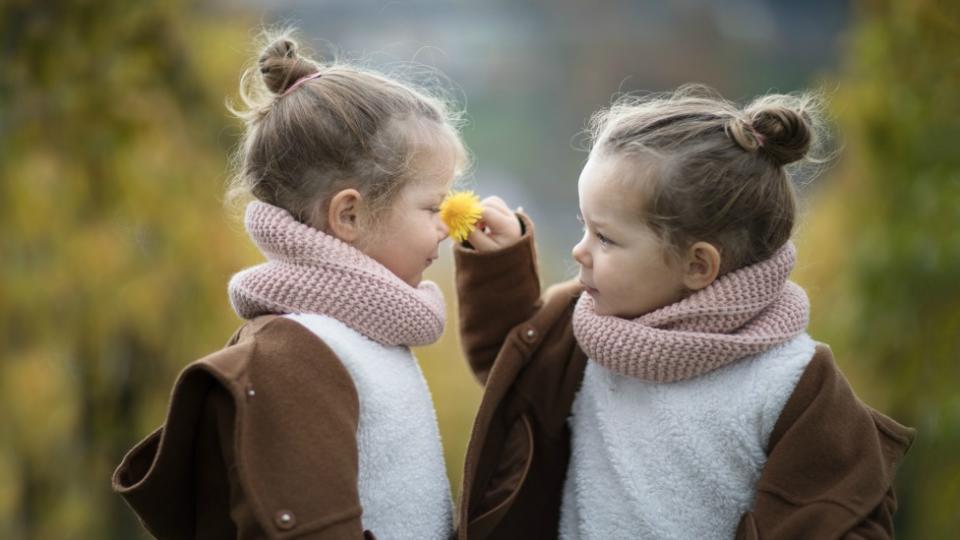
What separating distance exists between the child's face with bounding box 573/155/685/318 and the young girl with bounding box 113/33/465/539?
310 mm

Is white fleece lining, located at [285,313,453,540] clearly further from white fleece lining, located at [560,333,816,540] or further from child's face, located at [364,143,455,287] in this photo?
white fleece lining, located at [560,333,816,540]

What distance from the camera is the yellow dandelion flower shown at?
2348 mm

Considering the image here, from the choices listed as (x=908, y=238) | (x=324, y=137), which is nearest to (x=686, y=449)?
(x=324, y=137)

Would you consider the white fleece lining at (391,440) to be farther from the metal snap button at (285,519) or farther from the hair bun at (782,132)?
the hair bun at (782,132)

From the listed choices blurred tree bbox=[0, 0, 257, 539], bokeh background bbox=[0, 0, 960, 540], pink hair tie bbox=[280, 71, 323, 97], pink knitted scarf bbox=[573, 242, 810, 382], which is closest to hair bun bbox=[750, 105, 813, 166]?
pink knitted scarf bbox=[573, 242, 810, 382]

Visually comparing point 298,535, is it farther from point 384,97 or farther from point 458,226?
point 384,97

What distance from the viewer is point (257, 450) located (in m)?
1.97

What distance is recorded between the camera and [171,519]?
2.11 metres

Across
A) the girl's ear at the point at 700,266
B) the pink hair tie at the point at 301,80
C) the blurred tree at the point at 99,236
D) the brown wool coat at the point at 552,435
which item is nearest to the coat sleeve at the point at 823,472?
the brown wool coat at the point at 552,435

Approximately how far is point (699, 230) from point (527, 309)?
0.47 m

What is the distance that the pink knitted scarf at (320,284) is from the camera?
218 cm

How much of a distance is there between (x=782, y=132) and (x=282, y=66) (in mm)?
1026

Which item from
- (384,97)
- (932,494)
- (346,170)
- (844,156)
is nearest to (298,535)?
(346,170)

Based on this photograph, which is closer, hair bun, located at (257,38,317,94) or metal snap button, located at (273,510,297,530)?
metal snap button, located at (273,510,297,530)
